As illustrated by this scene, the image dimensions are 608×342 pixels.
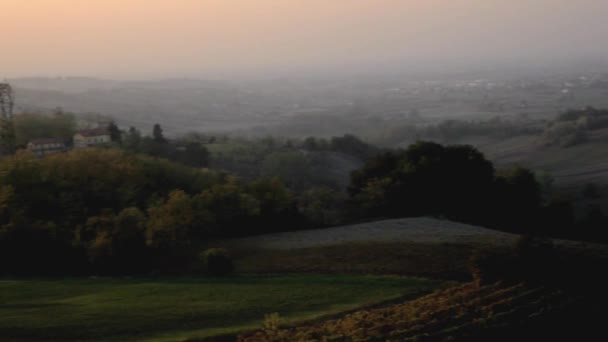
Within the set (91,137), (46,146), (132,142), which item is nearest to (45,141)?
(46,146)

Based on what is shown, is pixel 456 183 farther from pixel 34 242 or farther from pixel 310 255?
pixel 34 242

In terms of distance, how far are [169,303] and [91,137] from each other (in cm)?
3877

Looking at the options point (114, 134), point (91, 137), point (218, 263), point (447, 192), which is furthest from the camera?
point (114, 134)

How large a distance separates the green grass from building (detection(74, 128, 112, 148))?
1246 inches

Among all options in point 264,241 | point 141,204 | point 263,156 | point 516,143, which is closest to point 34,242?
point 141,204

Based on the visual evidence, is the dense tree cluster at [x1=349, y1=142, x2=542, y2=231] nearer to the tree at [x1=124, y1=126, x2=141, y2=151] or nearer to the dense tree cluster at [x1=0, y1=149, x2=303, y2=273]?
the dense tree cluster at [x1=0, y1=149, x2=303, y2=273]

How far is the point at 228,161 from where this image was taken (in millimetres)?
63188

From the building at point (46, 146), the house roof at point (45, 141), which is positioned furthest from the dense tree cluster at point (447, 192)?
the house roof at point (45, 141)

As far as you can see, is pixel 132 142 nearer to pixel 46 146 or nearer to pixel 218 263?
pixel 46 146

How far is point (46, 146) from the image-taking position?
49.3 m

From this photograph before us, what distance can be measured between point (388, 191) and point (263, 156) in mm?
30959

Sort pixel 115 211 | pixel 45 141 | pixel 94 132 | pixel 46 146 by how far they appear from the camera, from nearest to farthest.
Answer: pixel 115 211 < pixel 46 146 < pixel 45 141 < pixel 94 132

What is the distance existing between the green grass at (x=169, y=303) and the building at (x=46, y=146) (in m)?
26.4

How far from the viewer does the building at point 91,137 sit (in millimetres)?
53225
